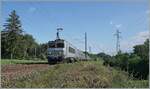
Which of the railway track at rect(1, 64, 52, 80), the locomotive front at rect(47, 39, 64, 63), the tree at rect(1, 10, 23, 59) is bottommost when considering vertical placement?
the railway track at rect(1, 64, 52, 80)

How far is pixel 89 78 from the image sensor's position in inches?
250

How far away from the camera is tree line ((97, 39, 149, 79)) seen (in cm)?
817

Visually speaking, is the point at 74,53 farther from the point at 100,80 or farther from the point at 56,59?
the point at 100,80

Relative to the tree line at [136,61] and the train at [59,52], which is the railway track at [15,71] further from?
the train at [59,52]

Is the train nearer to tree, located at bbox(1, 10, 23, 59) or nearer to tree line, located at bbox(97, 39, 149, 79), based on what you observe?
tree, located at bbox(1, 10, 23, 59)

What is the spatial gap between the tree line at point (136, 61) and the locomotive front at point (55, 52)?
3152 millimetres

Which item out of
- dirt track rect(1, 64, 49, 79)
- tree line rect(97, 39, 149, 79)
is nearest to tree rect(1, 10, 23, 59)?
dirt track rect(1, 64, 49, 79)

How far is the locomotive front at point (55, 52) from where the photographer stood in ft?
44.8

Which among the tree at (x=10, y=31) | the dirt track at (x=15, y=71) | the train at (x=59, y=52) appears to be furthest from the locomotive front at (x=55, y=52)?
the dirt track at (x=15, y=71)

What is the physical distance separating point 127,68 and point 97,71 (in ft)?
5.61

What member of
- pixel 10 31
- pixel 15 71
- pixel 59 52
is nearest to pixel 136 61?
pixel 15 71

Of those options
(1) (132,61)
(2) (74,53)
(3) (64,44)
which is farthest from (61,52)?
(1) (132,61)

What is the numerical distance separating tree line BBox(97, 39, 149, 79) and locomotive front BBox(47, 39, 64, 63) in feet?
10.3

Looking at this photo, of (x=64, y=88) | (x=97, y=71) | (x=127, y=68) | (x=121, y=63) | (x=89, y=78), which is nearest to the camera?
(x=64, y=88)
